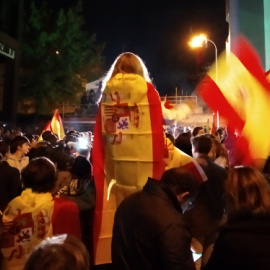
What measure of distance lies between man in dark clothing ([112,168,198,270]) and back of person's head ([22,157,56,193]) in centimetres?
71

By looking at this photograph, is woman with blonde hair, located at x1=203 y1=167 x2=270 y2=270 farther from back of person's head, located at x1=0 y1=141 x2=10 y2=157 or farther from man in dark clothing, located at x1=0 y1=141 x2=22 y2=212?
back of person's head, located at x1=0 y1=141 x2=10 y2=157

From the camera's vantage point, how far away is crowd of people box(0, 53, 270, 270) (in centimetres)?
210

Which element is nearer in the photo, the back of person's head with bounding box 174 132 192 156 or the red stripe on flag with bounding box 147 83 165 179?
the red stripe on flag with bounding box 147 83 165 179

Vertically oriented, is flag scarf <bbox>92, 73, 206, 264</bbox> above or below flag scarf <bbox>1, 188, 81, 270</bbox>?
above

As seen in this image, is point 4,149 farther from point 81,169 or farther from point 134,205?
point 134,205

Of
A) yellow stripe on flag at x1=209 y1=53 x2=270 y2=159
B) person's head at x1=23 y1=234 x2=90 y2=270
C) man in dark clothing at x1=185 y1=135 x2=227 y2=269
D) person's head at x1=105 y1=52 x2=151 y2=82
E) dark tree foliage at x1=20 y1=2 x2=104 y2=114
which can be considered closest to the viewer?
person's head at x1=23 y1=234 x2=90 y2=270

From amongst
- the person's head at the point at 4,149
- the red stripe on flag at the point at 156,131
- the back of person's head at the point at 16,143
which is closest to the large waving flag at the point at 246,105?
the red stripe on flag at the point at 156,131

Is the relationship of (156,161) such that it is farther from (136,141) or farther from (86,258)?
(86,258)

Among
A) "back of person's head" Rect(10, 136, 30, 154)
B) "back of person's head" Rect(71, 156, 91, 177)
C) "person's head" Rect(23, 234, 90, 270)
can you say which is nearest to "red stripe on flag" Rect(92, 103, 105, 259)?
"back of person's head" Rect(71, 156, 91, 177)

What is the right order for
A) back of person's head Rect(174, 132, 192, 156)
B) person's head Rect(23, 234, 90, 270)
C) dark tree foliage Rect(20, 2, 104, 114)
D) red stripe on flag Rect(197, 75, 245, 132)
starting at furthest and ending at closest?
dark tree foliage Rect(20, 2, 104, 114), back of person's head Rect(174, 132, 192, 156), red stripe on flag Rect(197, 75, 245, 132), person's head Rect(23, 234, 90, 270)

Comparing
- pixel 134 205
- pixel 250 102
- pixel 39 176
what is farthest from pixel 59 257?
pixel 250 102

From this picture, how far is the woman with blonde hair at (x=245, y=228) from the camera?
2.04 m

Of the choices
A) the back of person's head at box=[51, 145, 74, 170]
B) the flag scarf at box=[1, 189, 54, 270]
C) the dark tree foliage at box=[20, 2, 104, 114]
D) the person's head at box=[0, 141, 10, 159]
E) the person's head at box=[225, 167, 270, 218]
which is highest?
the dark tree foliage at box=[20, 2, 104, 114]

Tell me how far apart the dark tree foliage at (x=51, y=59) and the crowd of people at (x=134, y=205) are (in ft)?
86.2
